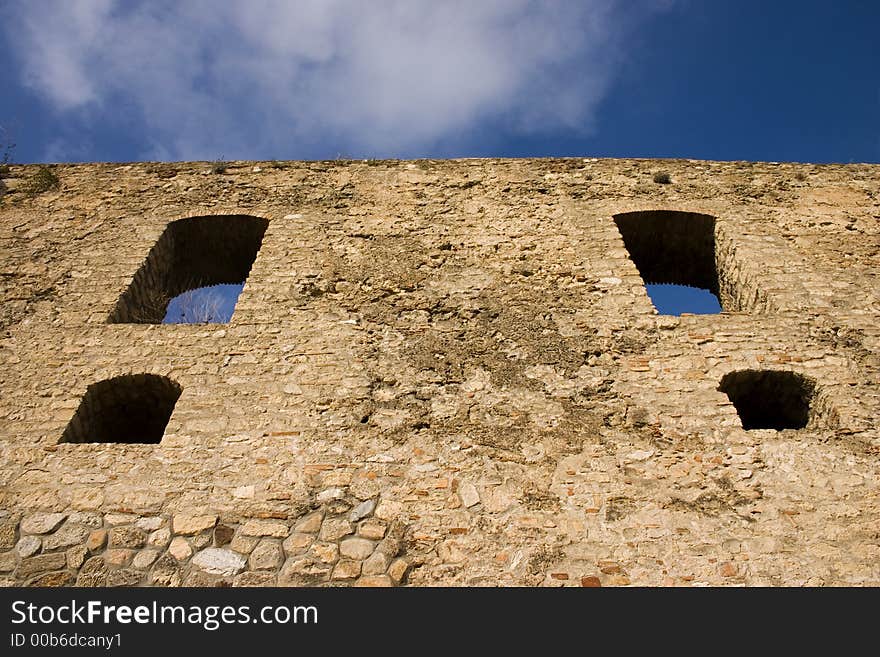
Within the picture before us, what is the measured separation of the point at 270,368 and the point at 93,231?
9.85 ft

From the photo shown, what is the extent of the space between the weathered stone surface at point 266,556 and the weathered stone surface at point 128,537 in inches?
27.7

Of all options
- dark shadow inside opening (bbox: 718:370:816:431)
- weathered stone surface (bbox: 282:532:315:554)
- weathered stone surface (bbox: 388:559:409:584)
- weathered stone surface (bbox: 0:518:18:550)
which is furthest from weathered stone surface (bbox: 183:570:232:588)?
dark shadow inside opening (bbox: 718:370:816:431)

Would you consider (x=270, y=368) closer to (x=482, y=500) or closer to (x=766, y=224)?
(x=482, y=500)

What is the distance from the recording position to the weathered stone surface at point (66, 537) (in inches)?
154

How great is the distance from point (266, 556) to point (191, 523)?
0.57 metres

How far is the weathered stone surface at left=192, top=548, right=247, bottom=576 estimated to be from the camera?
3.79 metres

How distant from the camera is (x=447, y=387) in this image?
194 inches

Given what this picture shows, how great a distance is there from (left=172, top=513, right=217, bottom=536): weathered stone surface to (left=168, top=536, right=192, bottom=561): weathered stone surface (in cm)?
5

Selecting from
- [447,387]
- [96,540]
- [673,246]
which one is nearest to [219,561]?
[96,540]

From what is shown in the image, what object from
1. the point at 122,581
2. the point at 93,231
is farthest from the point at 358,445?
the point at 93,231

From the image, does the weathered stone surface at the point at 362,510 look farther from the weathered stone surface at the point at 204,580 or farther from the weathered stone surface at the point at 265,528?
the weathered stone surface at the point at 204,580

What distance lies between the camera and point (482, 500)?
4.16 metres

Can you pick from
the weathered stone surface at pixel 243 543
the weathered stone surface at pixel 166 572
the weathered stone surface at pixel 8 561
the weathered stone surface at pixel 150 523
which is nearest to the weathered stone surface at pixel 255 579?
the weathered stone surface at pixel 243 543

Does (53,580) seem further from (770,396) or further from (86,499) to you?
(770,396)
